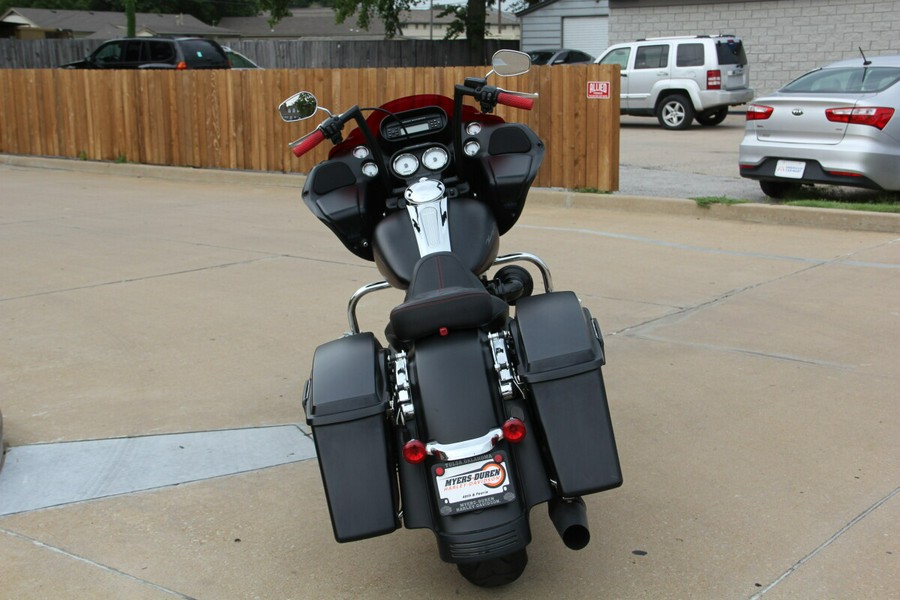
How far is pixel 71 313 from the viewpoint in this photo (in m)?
6.84

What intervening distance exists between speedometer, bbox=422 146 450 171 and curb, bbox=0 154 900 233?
6.89 m

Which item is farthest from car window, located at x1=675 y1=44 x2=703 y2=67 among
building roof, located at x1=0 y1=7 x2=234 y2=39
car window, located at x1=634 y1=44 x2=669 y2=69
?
building roof, located at x1=0 y1=7 x2=234 y2=39

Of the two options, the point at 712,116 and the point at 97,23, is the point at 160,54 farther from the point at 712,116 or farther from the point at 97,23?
the point at 97,23

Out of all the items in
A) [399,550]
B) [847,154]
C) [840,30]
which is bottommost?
[399,550]

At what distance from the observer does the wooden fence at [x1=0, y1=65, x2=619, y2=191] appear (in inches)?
469

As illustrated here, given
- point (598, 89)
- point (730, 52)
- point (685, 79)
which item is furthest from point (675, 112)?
point (598, 89)

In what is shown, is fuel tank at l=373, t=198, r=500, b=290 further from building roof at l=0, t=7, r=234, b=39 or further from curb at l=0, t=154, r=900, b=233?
building roof at l=0, t=7, r=234, b=39

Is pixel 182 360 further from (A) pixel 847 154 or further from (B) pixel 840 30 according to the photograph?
(B) pixel 840 30

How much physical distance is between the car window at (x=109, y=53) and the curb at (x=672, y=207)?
9843mm

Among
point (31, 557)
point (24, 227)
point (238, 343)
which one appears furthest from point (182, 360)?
point (24, 227)

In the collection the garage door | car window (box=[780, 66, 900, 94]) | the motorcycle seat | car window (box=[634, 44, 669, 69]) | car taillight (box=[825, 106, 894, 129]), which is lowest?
the motorcycle seat

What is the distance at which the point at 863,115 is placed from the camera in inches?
383

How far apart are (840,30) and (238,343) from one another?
22.5 meters

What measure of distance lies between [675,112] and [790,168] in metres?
11.2
